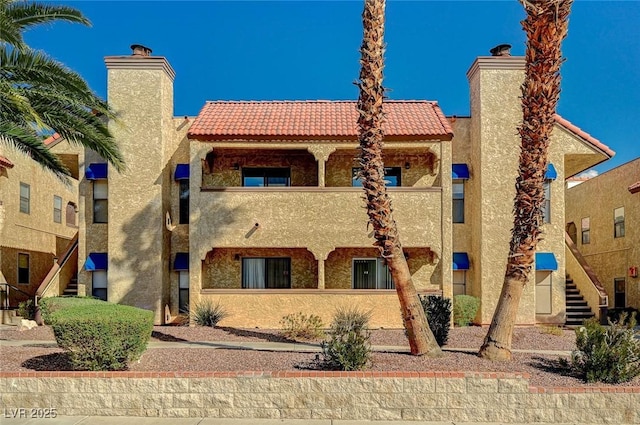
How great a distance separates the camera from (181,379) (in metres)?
8.74

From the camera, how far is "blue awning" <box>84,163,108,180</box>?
19.0 metres

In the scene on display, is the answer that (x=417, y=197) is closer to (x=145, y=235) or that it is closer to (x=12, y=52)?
(x=145, y=235)

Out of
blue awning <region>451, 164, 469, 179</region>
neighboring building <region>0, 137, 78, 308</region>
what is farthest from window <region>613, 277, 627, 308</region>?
neighboring building <region>0, 137, 78, 308</region>

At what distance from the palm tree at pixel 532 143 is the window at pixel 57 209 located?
21509 millimetres

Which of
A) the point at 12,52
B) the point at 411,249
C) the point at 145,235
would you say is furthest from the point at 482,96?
the point at 12,52

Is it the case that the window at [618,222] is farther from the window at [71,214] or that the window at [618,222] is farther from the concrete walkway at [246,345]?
the window at [71,214]

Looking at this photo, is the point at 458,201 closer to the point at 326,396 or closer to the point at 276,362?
the point at 276,362

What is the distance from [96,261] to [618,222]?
71.3 ft

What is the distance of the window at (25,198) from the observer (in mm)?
21898

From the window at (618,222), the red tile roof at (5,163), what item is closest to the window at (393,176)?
the window at (618,222)

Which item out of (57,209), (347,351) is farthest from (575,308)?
(57,209)

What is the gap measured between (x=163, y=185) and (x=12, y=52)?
7.44m

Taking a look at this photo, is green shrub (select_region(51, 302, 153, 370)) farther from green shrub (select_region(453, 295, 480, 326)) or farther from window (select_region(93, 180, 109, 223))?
green shrub (select_region(453, 295, 480, 326))

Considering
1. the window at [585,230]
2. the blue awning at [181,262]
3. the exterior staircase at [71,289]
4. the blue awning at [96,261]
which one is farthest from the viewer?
the window at [585,230]
